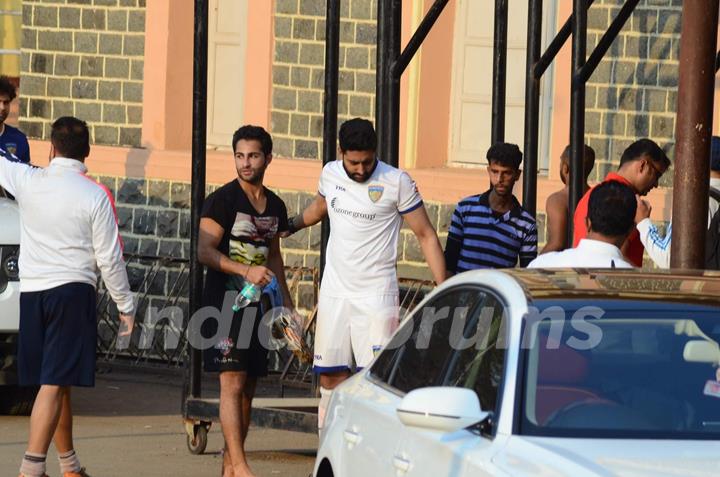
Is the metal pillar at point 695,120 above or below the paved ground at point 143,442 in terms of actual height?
above

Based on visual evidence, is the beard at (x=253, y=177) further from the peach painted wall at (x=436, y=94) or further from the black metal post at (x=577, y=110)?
the peach painted wall at (x=436, y=94)

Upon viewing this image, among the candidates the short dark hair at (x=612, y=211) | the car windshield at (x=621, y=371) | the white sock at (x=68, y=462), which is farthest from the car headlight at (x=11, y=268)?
the car windshield at (x=621, y=371)

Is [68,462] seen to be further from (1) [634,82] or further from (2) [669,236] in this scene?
(1) [634,82]

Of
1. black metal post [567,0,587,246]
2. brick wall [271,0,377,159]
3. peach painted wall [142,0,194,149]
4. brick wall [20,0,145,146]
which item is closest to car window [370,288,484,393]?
black metal post [567,0,587,246]

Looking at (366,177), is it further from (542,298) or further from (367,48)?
(367,48)

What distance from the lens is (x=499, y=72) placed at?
1080 cm

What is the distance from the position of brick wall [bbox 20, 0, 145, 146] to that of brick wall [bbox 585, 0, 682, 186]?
4203 millimetres

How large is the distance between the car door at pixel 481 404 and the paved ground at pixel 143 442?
4027 mm

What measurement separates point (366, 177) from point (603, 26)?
5.25 metres

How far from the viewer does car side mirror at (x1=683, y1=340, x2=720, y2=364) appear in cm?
538

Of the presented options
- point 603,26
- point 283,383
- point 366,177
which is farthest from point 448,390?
point 603,26

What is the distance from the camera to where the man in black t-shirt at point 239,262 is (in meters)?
8.77

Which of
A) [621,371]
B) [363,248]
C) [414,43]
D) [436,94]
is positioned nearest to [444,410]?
[621,371]

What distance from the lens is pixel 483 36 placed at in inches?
569
